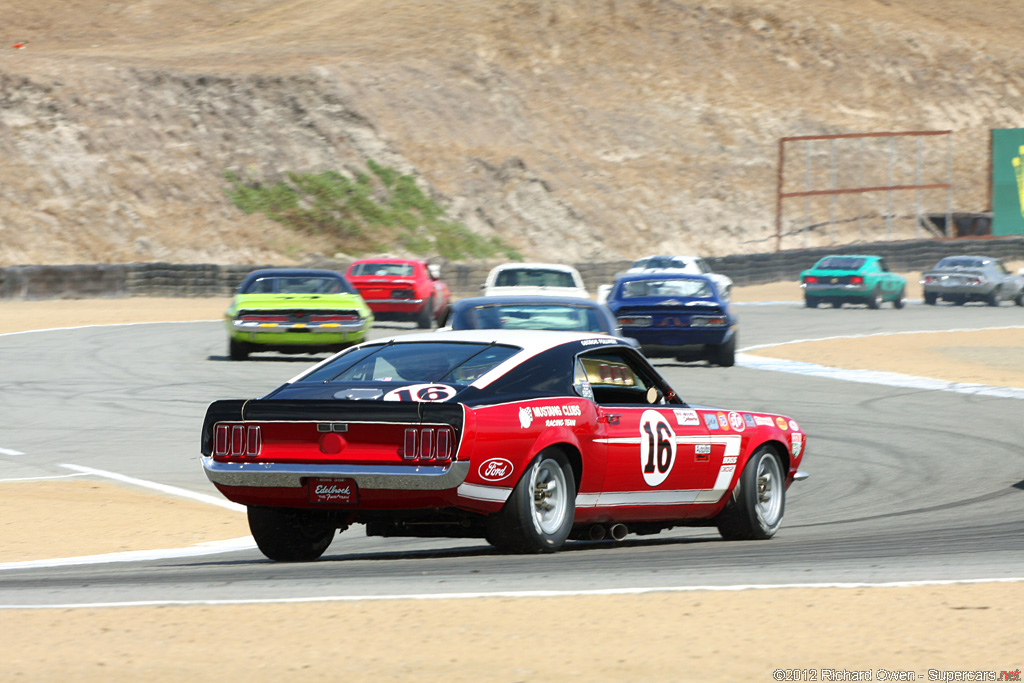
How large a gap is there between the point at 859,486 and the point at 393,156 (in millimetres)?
47157

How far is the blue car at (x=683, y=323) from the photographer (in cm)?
2052

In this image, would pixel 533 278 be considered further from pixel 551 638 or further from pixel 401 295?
pixel 551 638

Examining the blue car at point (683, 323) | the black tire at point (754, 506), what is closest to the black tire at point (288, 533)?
the black tire at point (754, 506)

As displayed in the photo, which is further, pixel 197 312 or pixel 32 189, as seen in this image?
pixel 32 189

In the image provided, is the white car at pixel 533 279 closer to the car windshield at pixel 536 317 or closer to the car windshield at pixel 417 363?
the car windshield at pixel 536 317

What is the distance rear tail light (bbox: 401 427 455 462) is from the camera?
6.93 meters

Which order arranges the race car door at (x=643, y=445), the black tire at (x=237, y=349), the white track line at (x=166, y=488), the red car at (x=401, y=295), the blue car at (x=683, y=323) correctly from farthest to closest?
the red car at (x=401, y=295) → the black tire at (x=237, y=349) → the blue car at (x=683, y=323) → the white track line at (x=166, y=488) → the race car door at (x=643, y=445)

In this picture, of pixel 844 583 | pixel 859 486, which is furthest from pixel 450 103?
pixel 844 583

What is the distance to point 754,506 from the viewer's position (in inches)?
337

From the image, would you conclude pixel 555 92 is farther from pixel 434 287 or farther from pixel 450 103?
pixel 434 287

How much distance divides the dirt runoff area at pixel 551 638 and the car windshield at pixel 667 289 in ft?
47.0

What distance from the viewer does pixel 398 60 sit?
6369 centimetres

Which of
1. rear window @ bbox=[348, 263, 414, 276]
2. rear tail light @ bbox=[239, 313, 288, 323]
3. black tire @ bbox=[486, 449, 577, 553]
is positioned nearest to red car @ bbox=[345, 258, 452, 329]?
rear window @ bbox=[348, 263, 414, 276]

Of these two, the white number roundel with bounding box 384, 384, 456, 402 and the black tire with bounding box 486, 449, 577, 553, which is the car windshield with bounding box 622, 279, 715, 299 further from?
the white number roundel with bounding box 384, 384, 456, 402
